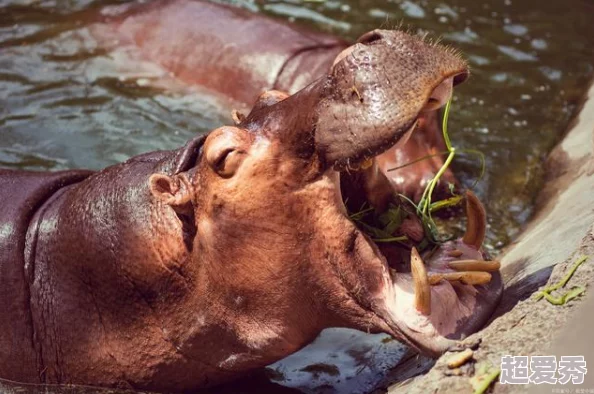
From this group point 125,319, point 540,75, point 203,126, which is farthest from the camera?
point 540,75

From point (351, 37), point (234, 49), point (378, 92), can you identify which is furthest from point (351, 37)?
point (378, 92)

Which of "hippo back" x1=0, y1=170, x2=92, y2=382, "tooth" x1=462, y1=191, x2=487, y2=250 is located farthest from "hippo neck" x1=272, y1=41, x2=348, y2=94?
"tooth" x1=462, y1=191, x2=487, y2=250

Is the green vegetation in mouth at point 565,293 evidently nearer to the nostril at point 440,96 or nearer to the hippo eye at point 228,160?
the nostril at point 440,96

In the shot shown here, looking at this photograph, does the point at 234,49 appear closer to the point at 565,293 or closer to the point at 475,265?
the point at 475,265

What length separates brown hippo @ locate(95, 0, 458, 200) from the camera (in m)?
5.98

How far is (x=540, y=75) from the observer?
6969 millimetres

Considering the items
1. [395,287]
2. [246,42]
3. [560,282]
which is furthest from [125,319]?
[246,42]

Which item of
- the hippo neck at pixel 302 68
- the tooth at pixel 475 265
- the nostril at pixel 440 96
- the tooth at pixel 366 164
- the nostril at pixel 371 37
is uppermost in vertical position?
the nostril at pixel 371 37

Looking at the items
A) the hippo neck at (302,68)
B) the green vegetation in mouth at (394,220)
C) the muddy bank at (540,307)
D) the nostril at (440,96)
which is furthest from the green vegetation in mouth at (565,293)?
the hippo neck at (302,68)

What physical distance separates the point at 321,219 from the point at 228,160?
37 centimetres

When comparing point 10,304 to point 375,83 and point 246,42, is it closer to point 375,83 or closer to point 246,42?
point 375,83

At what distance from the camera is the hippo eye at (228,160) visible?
10.2ft

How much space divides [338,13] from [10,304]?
4.71 meters

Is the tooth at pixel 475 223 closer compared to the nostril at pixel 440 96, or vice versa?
the nostril at pixel 440 96
